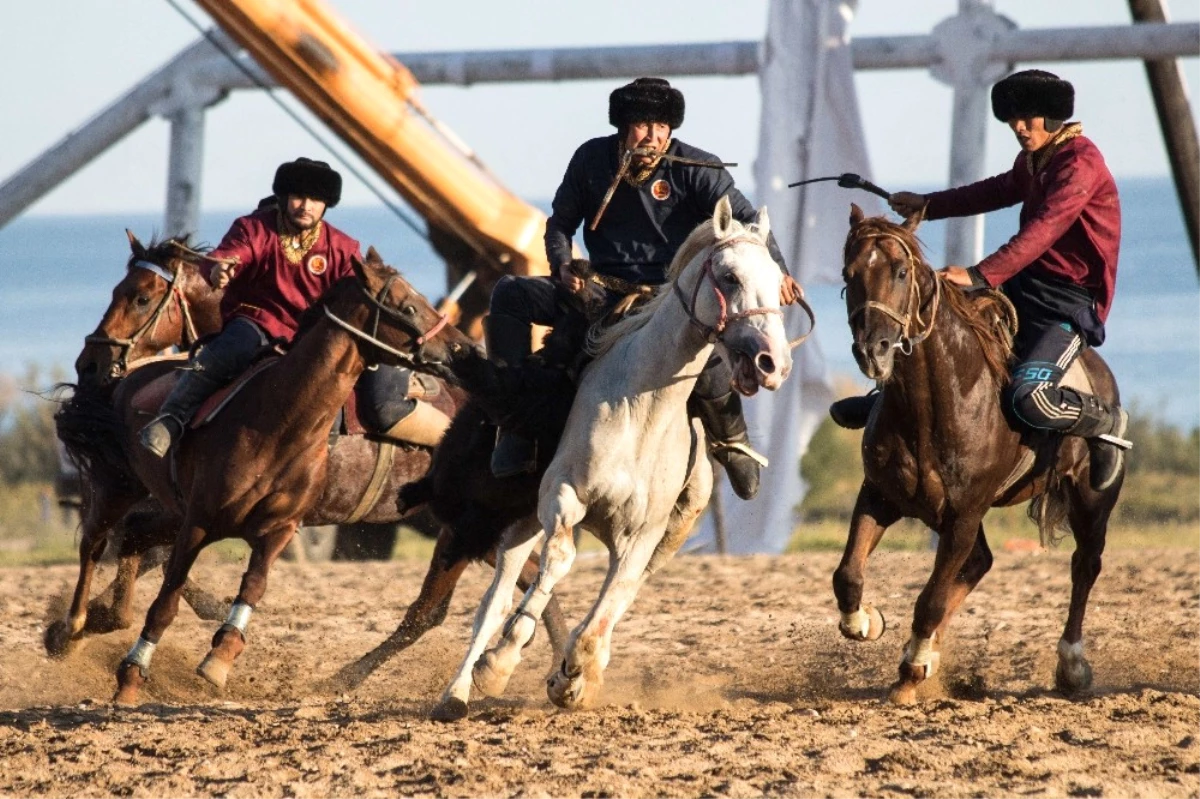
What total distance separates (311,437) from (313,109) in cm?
516

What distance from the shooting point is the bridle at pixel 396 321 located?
7.06 metres

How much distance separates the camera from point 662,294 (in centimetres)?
655

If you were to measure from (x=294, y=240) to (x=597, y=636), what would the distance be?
2.67 meters

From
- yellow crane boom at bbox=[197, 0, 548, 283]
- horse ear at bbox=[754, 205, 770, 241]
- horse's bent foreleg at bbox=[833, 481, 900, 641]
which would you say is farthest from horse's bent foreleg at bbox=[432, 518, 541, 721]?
yellow crane boom at bbox=[197, 0, 548, 283]

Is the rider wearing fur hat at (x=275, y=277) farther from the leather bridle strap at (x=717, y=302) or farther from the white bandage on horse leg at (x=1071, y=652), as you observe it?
the white bandage on horse leg at (x=1071, y=652)

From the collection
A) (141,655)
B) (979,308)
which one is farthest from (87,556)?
(979,308)

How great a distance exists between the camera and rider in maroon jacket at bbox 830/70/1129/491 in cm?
694

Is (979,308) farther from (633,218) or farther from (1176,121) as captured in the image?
(1176,121)

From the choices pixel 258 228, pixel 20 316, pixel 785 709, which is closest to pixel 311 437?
pixel 258 228

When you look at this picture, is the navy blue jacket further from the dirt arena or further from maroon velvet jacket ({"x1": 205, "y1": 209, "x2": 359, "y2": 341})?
the dirt arena

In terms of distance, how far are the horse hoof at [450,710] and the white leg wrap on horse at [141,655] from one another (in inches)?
55.9

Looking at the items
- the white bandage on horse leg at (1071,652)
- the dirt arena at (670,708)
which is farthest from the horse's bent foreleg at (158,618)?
the white bandage on horse leg at (1071,652)

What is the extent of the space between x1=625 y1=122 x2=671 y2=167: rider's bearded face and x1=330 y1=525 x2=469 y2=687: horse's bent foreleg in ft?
5.40

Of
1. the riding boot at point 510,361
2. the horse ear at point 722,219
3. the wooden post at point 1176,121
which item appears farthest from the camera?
the wooden post at point 1176,121
